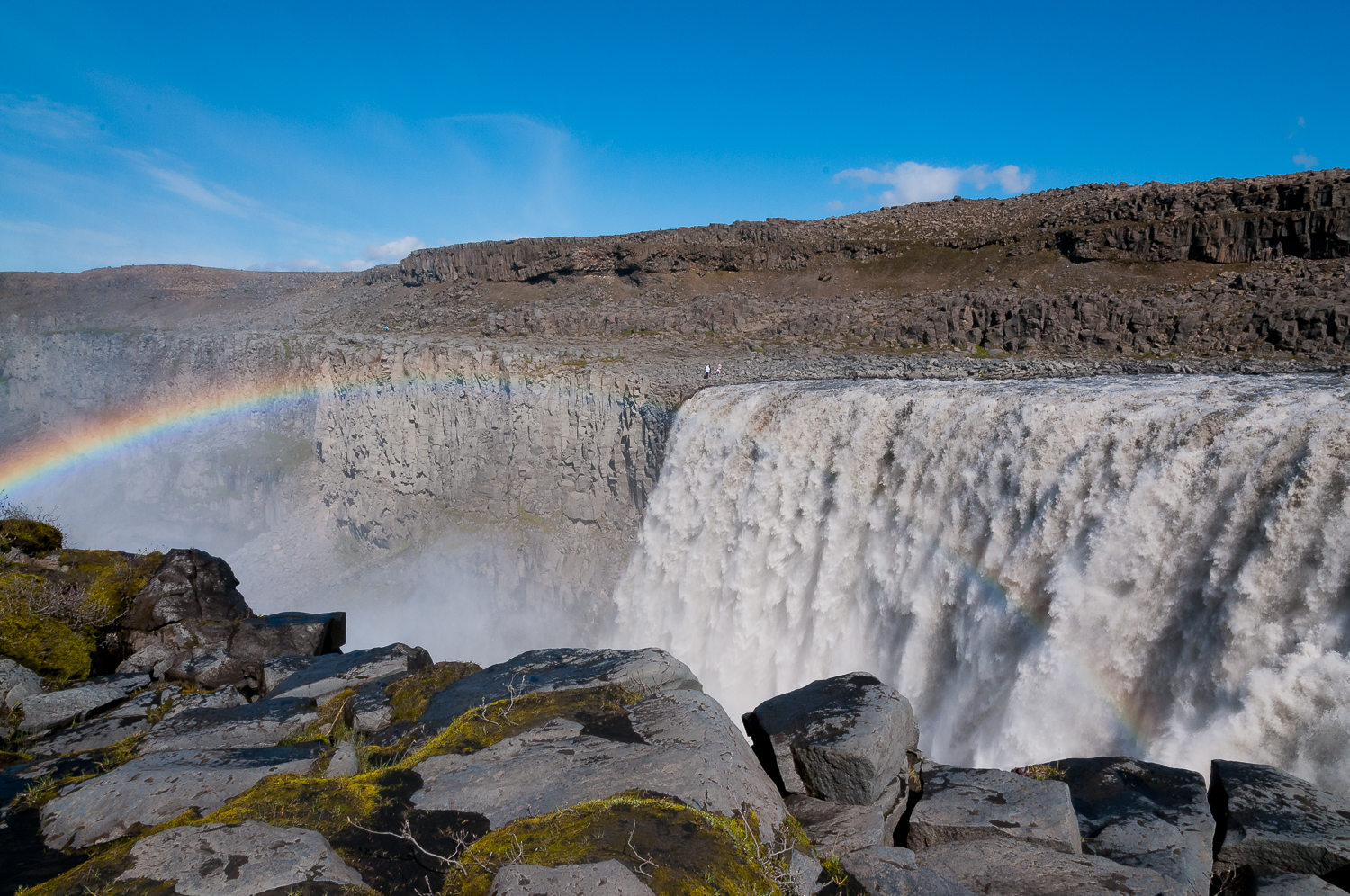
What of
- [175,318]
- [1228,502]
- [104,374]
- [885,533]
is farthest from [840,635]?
[175,318]

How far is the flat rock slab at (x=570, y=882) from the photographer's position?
419 centimetres

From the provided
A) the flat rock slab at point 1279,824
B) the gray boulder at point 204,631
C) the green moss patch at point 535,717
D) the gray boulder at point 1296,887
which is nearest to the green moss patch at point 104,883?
the green moss patch at point 535,717

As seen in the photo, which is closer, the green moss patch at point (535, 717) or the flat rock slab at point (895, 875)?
the flat rock slab at point (895, 875)

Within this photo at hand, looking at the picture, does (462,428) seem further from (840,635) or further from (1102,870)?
(1102,870)

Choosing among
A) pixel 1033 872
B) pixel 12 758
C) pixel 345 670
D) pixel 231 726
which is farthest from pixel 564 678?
pixel 12 758

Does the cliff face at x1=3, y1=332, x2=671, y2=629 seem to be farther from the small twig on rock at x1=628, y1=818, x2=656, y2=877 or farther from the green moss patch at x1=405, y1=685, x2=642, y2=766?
the small twig on rock at x1=628, y1=818, x2=656, y2=877

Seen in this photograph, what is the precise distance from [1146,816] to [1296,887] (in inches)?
43.5

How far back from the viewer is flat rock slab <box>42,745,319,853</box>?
18.8 feet

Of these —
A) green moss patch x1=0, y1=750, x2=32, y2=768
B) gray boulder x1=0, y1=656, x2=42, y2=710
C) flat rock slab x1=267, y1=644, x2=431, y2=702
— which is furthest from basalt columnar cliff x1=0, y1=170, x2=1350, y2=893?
gray boulder x1=0, y1=656, x2=42, y2=710

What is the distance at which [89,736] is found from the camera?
27.2ft

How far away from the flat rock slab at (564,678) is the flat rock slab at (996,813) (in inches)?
104

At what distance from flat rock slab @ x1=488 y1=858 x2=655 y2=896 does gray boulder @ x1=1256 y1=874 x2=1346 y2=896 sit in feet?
15.7

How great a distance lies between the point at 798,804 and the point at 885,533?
10174 mm

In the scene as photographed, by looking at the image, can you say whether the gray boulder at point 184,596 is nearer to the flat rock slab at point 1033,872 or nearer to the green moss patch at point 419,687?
the green moss patch at point 419,687
